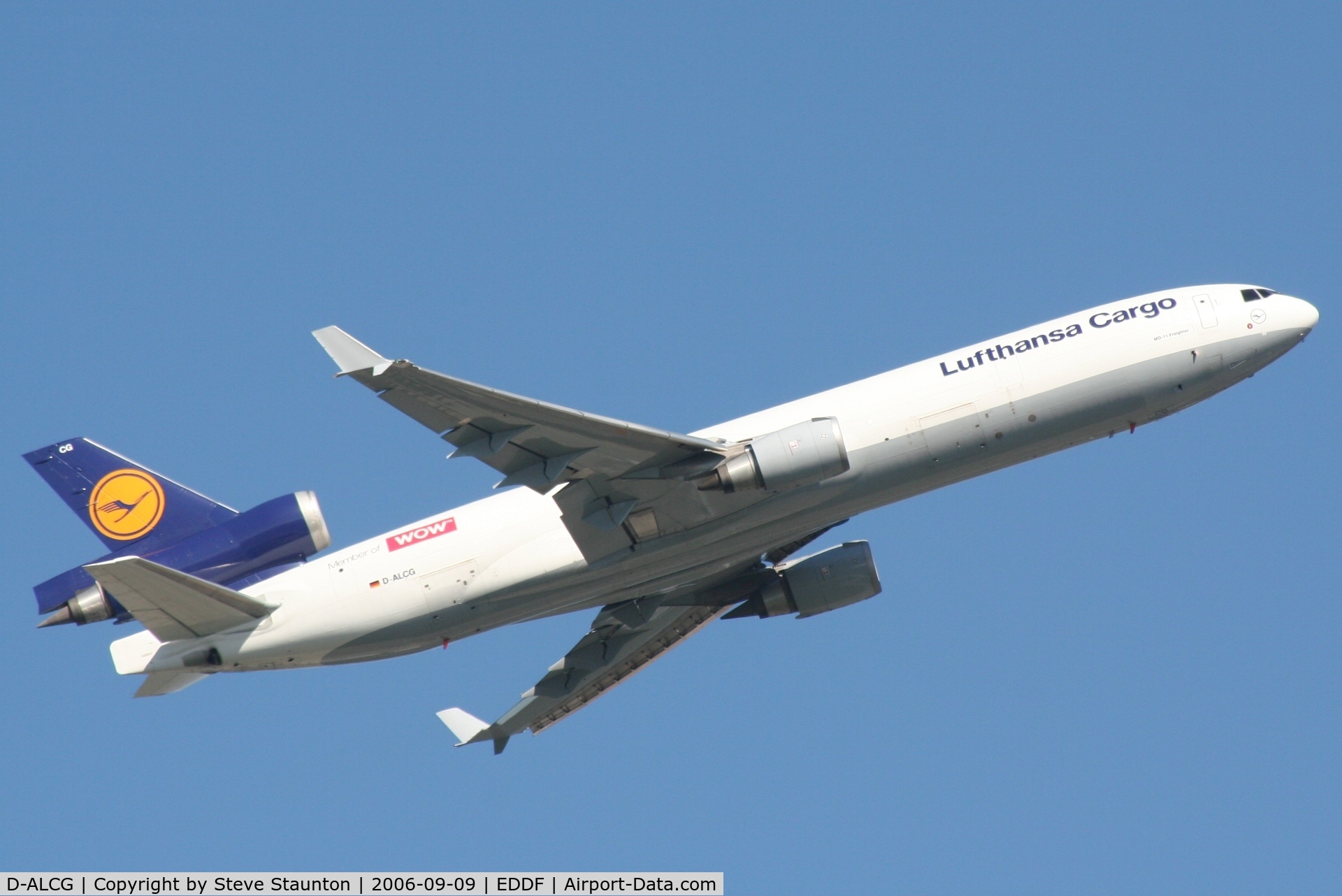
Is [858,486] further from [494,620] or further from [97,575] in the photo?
[97,575]

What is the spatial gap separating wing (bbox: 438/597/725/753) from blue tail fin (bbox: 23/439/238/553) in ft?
30.5

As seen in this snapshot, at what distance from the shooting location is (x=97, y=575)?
99.5ft

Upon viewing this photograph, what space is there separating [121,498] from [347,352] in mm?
10753

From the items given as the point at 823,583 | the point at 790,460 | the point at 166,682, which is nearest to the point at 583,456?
the point at 790,460

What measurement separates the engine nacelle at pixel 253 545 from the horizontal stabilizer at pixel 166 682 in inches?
70.0

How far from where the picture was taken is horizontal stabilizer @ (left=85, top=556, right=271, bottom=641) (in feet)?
101

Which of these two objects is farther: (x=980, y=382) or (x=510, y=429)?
(x=980, y=382)

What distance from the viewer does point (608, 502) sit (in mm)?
31766

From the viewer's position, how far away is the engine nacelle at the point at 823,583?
121 ft

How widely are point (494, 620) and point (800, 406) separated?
27.6ft

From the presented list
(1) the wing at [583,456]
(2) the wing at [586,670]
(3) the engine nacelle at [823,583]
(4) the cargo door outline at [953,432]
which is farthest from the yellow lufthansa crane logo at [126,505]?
(4) the cargo door outline at [953,432]

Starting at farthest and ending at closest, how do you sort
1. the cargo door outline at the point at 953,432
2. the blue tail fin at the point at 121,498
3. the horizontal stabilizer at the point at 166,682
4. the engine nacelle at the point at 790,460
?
the blue tail fin at the point at 121,498 < the horizontal stabilizer at the point at 166,682 < the cargo door outline at the point at 953,432 < the engine nacelle at the point at 790,460

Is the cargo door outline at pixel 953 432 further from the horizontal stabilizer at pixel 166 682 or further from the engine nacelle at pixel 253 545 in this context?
the horizontal stabilizer at pixel 166 682

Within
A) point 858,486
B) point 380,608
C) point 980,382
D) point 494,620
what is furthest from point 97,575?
point 980,382
